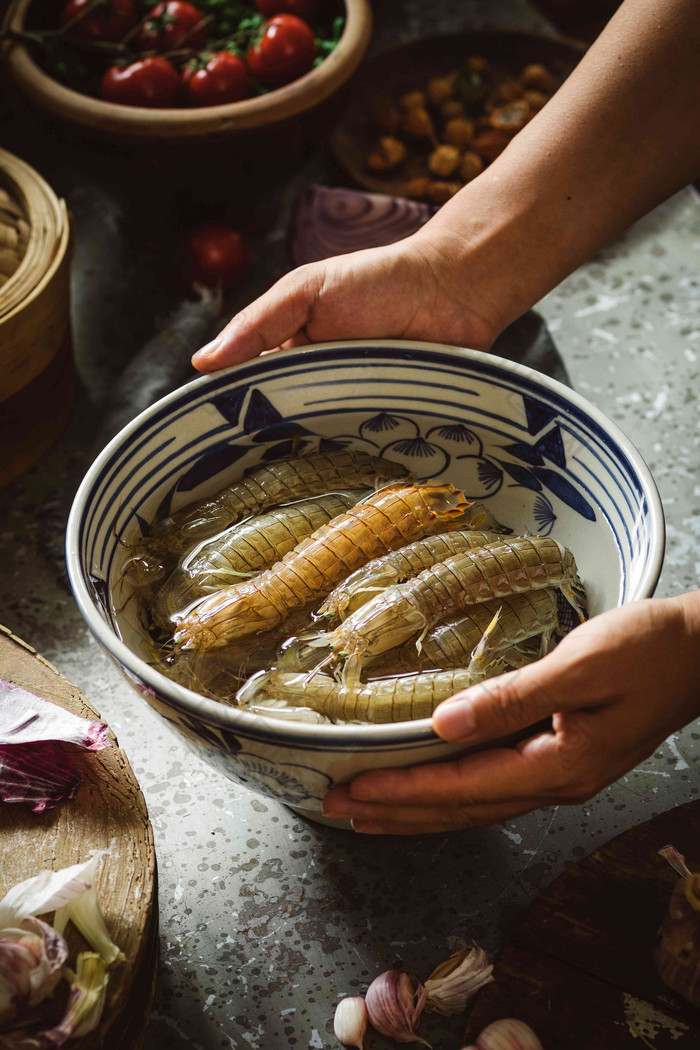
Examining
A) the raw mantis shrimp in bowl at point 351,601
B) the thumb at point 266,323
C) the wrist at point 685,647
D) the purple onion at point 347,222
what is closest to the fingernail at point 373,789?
the raw mantis shrimp in bowl at point 351,601

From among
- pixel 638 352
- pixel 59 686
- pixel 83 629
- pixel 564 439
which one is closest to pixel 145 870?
pixel 59 686

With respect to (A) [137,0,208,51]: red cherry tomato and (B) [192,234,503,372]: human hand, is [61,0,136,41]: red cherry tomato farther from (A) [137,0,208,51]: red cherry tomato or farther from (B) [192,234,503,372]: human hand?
(B) [192,234,503,372]: human hand

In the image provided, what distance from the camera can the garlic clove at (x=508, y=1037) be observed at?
1106 millimetres

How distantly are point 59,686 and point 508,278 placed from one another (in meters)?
1.06

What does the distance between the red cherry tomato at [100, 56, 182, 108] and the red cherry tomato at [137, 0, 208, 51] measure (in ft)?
0.72

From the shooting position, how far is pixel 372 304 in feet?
5.08

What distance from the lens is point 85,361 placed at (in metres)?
2.29

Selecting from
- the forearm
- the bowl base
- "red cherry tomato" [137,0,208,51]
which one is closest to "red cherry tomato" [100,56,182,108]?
"red cherry tomato" [137,0,208,51]

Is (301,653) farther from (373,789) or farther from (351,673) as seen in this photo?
(373,789)

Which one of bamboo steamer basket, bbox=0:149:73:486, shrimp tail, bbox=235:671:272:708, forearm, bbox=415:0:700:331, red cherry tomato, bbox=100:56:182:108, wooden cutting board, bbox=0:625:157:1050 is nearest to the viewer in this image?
wooden cutting board, bbox=0:625:157:1050

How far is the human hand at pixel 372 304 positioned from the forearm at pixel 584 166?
0.9 inches

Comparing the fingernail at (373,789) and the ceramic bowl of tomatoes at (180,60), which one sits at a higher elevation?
the ceramic bowl of tomatoes at (180,60)

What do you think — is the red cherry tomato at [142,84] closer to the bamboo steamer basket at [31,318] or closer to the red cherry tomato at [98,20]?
the red cherry tomato at [98,20]

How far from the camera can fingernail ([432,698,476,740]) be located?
3.26 ft
